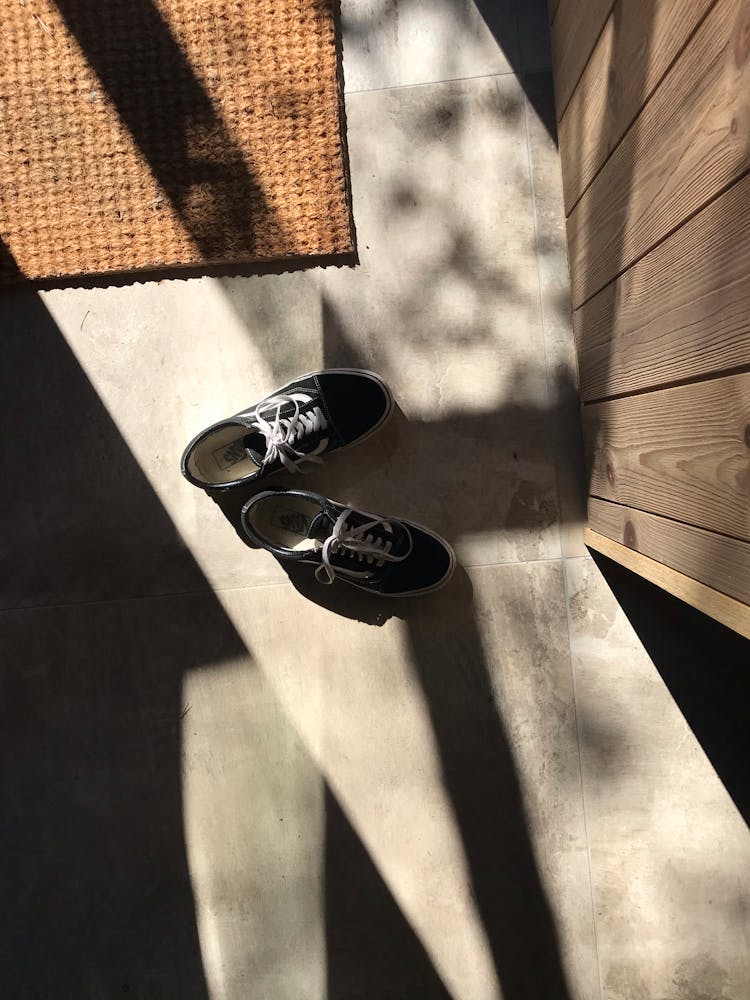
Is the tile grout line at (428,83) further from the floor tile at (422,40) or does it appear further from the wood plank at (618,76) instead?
the wood plank at (618,76)

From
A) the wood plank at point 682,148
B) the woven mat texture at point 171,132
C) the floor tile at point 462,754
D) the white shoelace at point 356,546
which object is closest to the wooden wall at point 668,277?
the wood plank at point 682,148

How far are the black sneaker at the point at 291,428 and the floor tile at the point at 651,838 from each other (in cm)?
56

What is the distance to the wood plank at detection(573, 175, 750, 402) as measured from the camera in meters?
0.71

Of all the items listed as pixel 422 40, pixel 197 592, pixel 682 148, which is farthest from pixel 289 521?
pixel 422 40

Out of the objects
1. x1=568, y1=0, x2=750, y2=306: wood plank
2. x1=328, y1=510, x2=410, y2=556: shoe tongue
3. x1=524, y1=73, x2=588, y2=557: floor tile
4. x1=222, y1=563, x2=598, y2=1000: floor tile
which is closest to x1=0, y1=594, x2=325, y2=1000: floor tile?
x1=222, y1=563, x2=598, y2=1000: floor tile

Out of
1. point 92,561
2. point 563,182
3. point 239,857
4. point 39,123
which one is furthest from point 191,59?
point 239,857

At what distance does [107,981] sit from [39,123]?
177 cm

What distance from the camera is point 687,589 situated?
91 centimetres

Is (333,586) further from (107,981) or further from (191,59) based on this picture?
(191,59)

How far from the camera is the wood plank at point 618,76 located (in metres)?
0.81

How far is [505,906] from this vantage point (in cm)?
135

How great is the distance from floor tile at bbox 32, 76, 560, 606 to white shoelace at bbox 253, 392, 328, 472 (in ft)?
0.26

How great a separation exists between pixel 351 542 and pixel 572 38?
1.01 m

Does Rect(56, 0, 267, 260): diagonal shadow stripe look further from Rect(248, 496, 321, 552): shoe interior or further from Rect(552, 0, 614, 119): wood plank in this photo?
Rect(552, 0, 614, 119): wood plank
